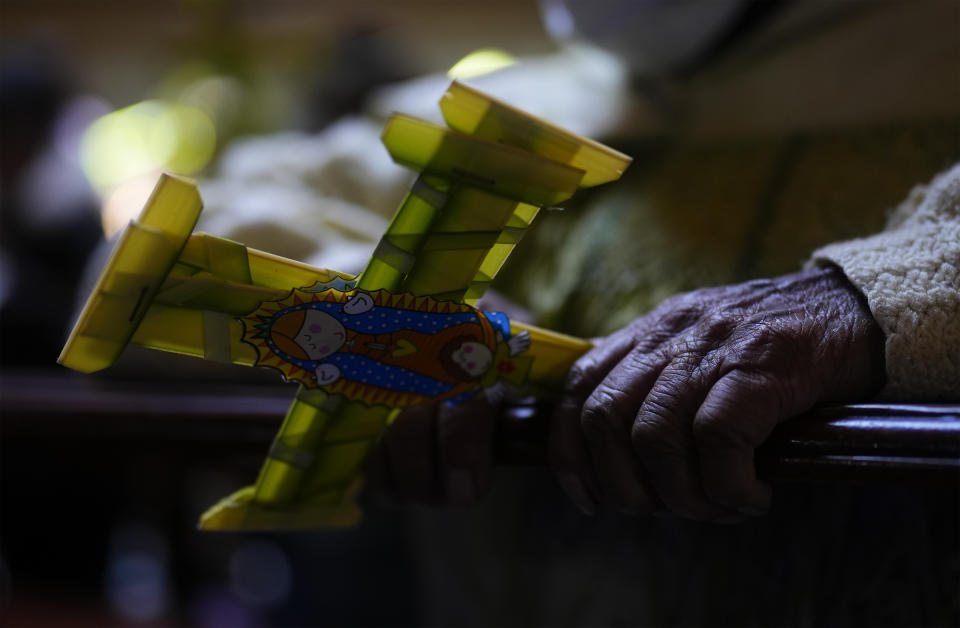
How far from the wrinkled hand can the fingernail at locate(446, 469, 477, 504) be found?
0.06m

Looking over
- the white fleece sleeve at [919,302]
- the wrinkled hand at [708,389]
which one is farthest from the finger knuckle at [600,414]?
the white fleece sleeve at [919,302]

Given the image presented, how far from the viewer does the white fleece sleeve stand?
0.97 feet

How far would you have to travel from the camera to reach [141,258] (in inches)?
9.9

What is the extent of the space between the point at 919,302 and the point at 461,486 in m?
0.21

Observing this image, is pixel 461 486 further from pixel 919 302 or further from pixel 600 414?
pixel 919 302

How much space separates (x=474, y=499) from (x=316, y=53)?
1.39 meters

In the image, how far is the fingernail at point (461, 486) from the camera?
375 millimetres

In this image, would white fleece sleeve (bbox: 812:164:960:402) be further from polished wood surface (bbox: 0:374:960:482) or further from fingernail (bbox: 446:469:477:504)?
fingernail (bbox: 446:469:477:504)

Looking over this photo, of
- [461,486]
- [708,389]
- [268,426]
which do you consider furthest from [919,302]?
[268,426]

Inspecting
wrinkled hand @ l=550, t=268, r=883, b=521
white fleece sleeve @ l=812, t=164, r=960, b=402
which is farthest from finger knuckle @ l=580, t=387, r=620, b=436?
white fleece sleeve @ l=812, t=164, r=960, b=402

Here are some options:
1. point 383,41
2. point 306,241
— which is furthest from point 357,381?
point 383,41

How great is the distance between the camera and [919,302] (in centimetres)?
A: 30

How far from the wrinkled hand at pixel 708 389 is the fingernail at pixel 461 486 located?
57 millimetres

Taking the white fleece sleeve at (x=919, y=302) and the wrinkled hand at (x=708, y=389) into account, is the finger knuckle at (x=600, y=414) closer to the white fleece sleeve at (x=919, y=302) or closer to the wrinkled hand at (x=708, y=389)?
the wrinkled hand at (x=708, y=389)
